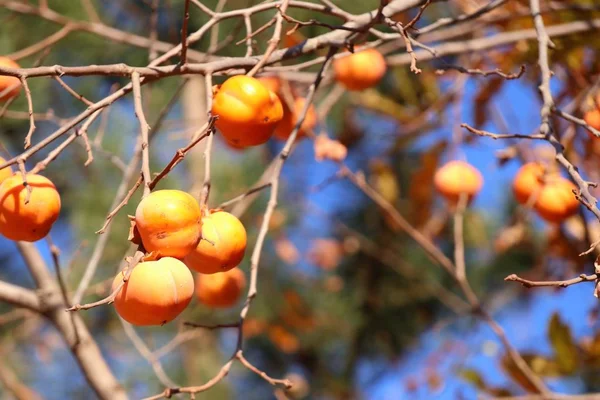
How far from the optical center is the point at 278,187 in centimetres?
209

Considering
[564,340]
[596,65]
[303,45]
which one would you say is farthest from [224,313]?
[303,45]

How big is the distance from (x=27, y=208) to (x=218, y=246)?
190mm

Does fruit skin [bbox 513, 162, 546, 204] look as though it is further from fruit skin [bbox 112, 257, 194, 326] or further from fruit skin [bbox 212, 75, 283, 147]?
fruit skin [bbox 112, 257, 194, 326]

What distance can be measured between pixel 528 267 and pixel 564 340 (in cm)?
120

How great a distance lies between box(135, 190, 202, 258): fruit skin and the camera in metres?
0.54

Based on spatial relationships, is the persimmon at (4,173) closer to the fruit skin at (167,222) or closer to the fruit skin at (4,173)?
the fruit skin at (4,173)

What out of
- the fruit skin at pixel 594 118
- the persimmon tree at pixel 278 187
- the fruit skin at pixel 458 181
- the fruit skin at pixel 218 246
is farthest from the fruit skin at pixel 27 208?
the fruit skin at pixel 458 181

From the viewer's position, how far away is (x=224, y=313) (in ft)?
7.95

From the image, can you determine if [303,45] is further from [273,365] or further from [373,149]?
[273,365]

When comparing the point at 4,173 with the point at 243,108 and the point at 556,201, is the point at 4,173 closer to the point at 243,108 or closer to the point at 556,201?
the point at 243,108

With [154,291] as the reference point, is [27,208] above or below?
above

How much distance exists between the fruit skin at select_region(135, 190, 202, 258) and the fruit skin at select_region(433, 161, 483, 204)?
33.8 inches

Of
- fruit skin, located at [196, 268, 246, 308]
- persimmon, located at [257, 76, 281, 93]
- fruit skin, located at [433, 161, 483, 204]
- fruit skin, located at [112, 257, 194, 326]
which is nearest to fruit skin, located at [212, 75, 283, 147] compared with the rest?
fruit skin, located at [112, 257, 194, 326]

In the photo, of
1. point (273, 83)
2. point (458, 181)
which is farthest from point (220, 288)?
point (458, 181)
